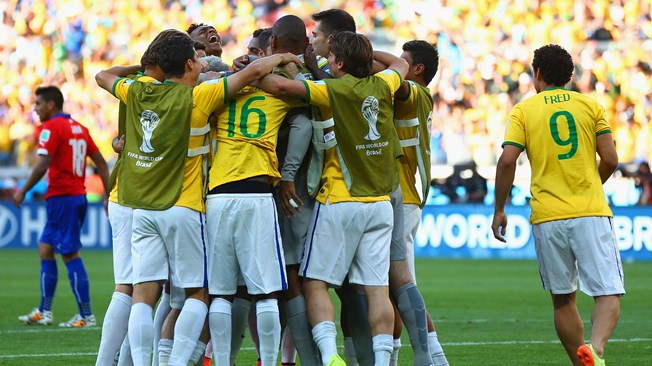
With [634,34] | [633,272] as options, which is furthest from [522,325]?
[634,34]

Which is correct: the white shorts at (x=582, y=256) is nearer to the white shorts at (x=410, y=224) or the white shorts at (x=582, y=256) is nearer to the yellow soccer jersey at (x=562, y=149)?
the yellow soccer jersey at (x=562, y=149)

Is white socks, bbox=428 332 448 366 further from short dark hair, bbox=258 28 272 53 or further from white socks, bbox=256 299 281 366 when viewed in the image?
short dark hair, bbox=258 28 272 53

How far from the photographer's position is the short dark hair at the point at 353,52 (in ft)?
20.2

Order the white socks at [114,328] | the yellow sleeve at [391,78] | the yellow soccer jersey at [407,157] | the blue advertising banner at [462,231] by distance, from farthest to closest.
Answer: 1. the blue advertising banner at [462,231]
2. the yellow soccer jersey at [407,157]
3. the yellow sleeve at [391,78]
4. the white socks at [114,328]

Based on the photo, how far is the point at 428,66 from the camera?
7172 millimetres

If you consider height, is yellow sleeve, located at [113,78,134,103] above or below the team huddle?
above

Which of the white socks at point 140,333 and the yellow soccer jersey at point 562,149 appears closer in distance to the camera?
the white socks at point 140,333

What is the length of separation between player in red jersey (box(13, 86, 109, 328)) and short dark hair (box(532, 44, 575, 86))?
16.4ft

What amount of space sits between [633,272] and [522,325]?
7428mm

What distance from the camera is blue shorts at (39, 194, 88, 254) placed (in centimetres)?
1045

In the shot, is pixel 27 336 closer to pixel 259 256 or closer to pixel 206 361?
pixel 206 361

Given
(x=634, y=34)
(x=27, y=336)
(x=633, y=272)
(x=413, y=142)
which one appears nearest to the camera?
(x=413, y=142)

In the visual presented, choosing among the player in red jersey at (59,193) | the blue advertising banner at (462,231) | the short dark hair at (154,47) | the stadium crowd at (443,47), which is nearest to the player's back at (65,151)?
the player in red jersey at (59,193)

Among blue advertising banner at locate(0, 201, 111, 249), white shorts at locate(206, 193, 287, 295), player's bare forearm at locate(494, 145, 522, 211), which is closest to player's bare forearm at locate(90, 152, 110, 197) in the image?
white shorts at locate(206, 193, 287, 295)
